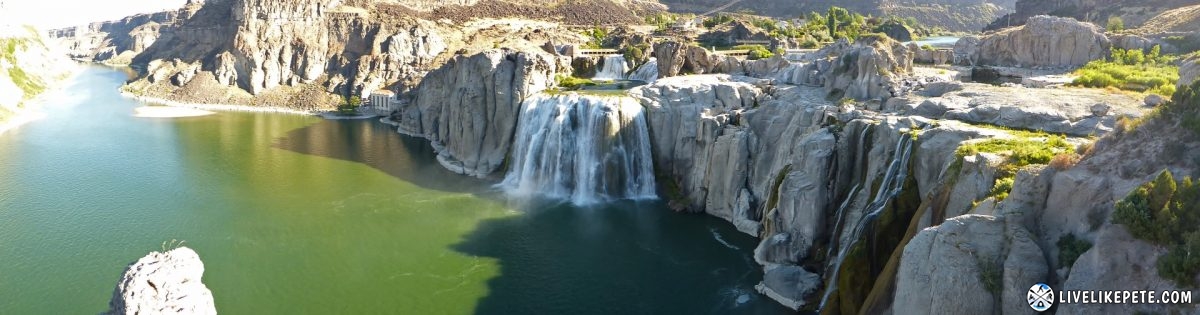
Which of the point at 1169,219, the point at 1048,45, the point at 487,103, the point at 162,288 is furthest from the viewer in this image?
the point at 487,103

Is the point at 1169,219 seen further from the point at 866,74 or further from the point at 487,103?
the point at 487,103

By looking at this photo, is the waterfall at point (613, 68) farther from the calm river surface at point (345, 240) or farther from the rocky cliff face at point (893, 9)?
the rocky cliff face at point (893, 9)

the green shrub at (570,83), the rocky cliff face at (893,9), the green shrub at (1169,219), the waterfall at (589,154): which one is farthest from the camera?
the rocky cliff face at (893,9)

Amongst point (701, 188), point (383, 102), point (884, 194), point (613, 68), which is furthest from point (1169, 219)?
point (383, 102)

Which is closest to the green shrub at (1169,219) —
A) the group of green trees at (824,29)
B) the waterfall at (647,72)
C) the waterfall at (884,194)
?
the waterfall at (884,194)

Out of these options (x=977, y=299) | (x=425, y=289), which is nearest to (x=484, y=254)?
(x=425, y=289)
